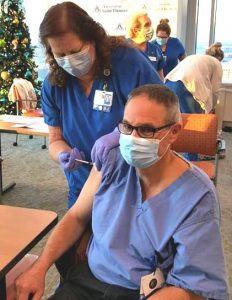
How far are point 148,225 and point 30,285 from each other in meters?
0.39

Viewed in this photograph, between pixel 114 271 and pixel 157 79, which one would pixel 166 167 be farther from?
pixel 157 79

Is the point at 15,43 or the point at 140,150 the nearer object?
the point at 140,150

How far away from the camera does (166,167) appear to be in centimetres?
117

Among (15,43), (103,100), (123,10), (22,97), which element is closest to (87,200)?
(103,100)

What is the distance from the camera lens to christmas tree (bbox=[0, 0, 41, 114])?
567 cm

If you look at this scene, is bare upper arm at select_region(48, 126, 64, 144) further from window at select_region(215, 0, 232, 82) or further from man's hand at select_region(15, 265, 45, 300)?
window at select_region(215, 0, 232, 82)

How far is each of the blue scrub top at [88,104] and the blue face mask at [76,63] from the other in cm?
8

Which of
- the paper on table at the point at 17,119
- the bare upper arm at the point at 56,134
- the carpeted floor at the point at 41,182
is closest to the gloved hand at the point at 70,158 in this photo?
the bare upper arm at the point at 56,134

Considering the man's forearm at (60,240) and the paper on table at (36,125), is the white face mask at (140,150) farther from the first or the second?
the paper on table at (36,125)

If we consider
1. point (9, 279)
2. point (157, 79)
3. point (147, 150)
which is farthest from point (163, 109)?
point (9, 279)

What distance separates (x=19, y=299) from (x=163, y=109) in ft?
2.25

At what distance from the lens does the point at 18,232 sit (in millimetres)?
1196

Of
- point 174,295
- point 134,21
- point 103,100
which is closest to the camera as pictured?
point 174,295

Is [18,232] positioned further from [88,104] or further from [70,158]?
[88,104]
